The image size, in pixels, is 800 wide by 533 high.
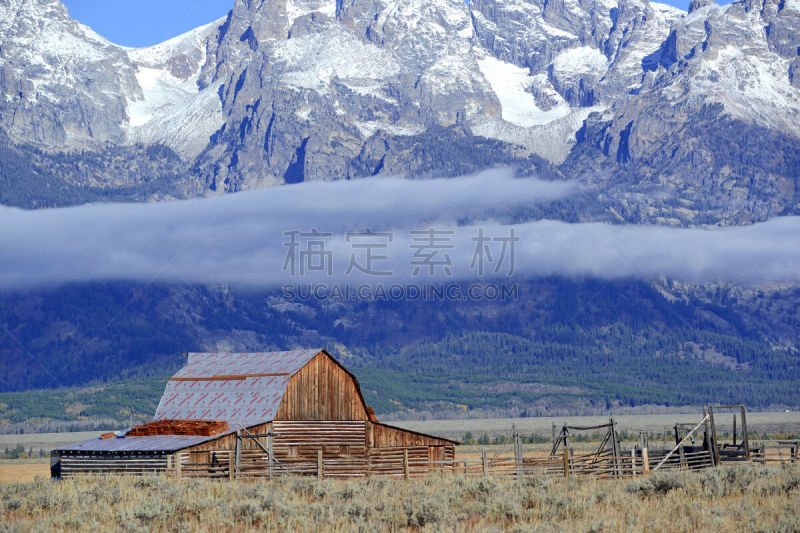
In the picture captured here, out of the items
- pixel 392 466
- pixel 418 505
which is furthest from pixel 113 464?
pixel 418 505

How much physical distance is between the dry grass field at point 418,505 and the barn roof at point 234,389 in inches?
502

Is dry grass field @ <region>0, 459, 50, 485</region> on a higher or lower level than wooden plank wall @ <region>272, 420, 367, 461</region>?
lower

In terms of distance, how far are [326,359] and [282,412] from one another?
13.7 ft

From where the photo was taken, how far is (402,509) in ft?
92.7

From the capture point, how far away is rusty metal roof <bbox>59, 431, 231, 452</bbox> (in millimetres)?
43469

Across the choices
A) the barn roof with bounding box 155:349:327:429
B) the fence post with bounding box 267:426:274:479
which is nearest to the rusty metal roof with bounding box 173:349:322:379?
the barn roof with bounding box 155:349:327:429

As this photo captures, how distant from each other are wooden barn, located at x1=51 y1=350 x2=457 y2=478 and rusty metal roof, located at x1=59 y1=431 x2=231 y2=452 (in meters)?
0.05

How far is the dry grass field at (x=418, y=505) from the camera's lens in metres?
26.0

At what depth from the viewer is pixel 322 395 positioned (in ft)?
167

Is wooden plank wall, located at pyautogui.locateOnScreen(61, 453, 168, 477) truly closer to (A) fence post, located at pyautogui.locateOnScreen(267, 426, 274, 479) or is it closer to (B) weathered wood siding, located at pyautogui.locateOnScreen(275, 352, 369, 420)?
(A) fence post, located at pyautogui.locateOnScreen(267, 426, 274, 479)

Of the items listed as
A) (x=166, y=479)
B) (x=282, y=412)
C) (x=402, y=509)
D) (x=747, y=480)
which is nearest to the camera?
(x=402, y=509)

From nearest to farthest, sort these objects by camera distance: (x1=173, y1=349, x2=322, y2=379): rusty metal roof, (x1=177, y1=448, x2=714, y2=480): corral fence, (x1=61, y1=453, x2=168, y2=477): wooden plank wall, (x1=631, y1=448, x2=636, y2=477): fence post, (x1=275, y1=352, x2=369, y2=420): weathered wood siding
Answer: (x1=177, y1=448, x2=714, y2=480): corral fence < (x1=631, y1=448, x2=636, y2=477): fence post < (x1=61, y1=453, x2=168, y2=477): wooden plank wall < (x1=275, y1=352, x2=369, y2=420): weathered wood siding < (x1=173, y1=349, x2=322, y2=379): rusty metal roof

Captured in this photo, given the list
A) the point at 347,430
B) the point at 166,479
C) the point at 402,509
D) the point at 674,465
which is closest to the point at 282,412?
the point at 347,430

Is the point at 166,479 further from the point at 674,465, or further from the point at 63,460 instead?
the point at 674,465
